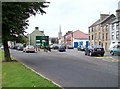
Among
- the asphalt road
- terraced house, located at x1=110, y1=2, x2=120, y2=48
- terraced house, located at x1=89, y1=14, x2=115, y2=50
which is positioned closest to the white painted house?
terraced house, located at x1=110, y1=2, x2=120, y2=48

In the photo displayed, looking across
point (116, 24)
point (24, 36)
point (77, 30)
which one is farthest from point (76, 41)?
point (24, 36)

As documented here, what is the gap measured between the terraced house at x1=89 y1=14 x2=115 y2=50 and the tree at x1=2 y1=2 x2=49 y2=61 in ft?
169

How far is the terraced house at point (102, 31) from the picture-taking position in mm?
80500

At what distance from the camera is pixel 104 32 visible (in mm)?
83000

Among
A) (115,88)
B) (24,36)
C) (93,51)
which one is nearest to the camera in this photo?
(115,88)

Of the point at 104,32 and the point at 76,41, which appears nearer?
the point at 104,32

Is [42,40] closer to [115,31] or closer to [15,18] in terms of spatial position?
[115,31]

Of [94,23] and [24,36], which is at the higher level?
[94,23]

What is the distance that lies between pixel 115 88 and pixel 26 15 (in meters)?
18.2

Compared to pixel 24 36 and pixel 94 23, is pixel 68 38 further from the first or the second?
pixel 24 36

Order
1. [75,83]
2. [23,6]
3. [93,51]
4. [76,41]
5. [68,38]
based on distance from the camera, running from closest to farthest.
Answer: [75,83]
[23,6]
[93,51]
[76,41]
[68,38]

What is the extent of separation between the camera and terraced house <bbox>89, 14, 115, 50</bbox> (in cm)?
8050

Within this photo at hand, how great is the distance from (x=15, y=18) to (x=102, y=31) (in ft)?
198

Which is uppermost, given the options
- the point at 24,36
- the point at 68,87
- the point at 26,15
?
the point at 26,15
